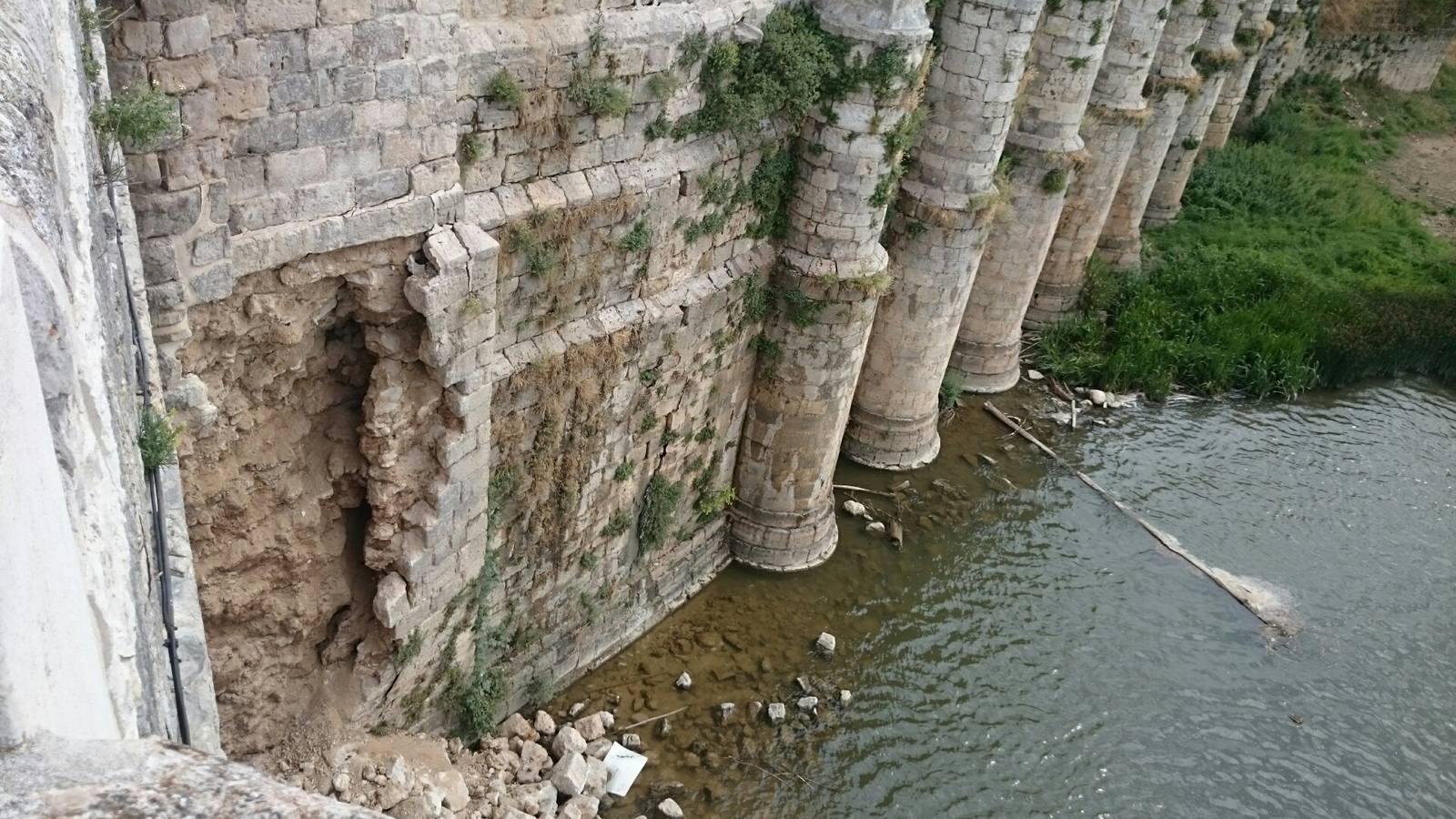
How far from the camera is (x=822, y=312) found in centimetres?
1085

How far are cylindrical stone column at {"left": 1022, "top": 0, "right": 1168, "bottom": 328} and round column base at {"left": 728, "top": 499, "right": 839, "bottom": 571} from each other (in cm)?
614

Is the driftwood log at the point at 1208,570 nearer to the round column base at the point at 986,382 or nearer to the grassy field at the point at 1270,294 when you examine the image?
the round column base at the point at 986,382

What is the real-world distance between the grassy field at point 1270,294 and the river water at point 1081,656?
1.82 metres

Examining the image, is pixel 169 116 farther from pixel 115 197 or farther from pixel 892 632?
pixel 892 632

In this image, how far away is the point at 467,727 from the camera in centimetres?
909

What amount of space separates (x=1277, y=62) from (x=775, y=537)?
1957 centimetres

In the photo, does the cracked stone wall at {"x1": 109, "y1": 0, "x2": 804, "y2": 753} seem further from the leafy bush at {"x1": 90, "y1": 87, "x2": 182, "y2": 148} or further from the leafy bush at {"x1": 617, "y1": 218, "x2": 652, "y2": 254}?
the leafy bush at {"x1": 90, "y1": 87, "x2": 182, "y2": 148}

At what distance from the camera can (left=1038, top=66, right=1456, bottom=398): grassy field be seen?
55.8 ft

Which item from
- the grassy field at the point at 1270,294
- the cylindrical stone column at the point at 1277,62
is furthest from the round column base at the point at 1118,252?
the cylindrical stone column at the point at 1277,62

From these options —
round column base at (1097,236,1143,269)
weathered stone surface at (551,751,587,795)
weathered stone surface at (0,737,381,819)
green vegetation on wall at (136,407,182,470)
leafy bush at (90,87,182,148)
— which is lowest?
weathered stone surface at (551,751,587,795)

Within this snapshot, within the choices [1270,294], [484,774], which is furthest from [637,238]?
[1270,294]

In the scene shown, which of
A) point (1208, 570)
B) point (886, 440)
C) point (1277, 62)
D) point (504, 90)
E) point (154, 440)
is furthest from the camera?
point (1277, 62)

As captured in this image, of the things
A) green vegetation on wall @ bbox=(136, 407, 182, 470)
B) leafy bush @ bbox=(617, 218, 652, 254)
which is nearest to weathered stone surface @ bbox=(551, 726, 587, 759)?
leafy bush @ bbox=(617, 218, 652, 254)

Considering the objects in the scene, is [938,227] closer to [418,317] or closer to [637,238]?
[637,238]
